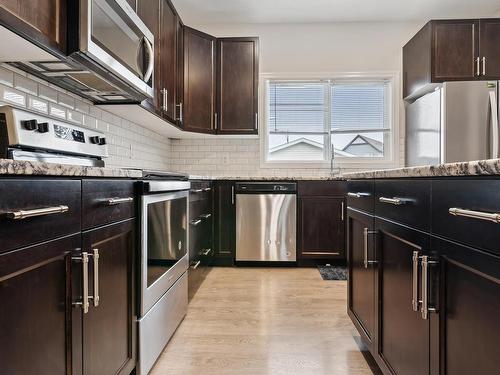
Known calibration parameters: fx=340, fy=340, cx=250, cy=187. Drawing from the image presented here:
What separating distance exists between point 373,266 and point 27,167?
1.31 m

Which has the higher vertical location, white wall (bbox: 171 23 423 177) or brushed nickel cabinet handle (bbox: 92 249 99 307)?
white wall (bbox: 171 23 423 177)

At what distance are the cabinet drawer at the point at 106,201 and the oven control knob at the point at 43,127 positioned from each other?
1.36ft

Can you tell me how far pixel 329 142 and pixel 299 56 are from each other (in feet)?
3.48

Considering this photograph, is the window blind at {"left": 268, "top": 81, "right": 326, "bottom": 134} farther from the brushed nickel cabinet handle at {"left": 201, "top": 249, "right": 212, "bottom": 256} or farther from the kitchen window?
the brushed nickel cabinet handle at {"left": 201, "top": 249, "right": 212, "bottom": 256}

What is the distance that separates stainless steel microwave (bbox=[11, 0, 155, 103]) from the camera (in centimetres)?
133

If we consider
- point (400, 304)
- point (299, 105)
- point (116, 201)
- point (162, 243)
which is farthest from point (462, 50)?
point (116, 201)

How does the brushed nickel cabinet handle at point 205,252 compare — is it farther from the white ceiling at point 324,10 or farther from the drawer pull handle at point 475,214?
the white ceiling at point 324,10

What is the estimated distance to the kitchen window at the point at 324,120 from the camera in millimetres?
3998

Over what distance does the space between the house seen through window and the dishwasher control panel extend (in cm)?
69

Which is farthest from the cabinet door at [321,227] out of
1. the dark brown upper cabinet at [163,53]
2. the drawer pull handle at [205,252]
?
the dark brown upper cabinet at [163,53]

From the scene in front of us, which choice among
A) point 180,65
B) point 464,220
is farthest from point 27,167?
point 180,65

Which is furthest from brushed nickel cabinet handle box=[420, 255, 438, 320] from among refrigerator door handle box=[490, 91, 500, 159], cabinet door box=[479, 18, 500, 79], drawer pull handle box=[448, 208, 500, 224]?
cabinet door box=[479, 18, 500, 79]

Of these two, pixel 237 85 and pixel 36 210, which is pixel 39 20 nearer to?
pixel 36 210

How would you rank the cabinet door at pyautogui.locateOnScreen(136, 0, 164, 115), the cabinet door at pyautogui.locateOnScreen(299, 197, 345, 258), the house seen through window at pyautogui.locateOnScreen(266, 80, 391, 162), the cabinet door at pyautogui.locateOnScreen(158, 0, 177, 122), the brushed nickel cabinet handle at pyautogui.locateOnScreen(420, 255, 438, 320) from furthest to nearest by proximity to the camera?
the house seen through window at pyautogui.locateOnScreen(266, 80, 391, 162), the cabinet door at pyautogui.locateOnScreen(299, 197, 345, 258), the cabinet door at pyautogui.locateOnScreen(158, 0, 177, 122), the cabinet door at pyautogui.locateOnScreen(136, 0, 164, 115), the brushed nickel cabinet handle at pyautogui.locateOnScreen(420, 255, 438, 320)
